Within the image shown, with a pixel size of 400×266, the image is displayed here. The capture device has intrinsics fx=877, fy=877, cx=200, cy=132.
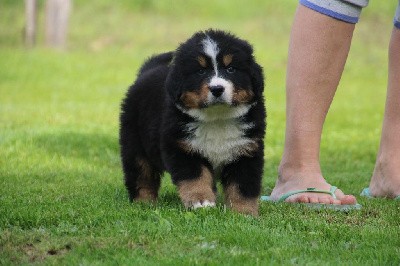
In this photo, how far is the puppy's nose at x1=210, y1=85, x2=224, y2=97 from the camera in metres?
4.26

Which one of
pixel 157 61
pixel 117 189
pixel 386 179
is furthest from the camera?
pixel 386 179

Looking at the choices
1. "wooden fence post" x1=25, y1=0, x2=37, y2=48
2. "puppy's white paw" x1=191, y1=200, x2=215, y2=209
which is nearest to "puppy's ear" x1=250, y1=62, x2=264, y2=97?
"puppy's white paw" x1=191, y1=200, x2=215, y2=209

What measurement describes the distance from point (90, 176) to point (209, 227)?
8.25ft

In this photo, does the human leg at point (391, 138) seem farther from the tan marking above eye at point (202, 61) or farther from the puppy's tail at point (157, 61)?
the tan marking above eye at point (202, 61)

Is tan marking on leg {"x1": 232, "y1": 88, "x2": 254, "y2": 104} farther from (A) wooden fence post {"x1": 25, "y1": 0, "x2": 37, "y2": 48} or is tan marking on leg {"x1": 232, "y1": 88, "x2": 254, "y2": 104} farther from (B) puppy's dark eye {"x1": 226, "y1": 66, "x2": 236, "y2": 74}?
(A) wooden fence post {"x1": 25, "y1": 0, "x2": 37, "y2": 48}

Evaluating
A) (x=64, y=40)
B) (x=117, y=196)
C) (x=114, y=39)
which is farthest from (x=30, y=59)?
(x=117, y=196)

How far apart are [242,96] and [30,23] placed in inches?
687

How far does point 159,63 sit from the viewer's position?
5.46m

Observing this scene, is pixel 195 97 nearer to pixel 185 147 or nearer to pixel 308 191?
pixel 185 147

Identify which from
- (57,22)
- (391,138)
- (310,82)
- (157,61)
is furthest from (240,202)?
Answer: (57,22)

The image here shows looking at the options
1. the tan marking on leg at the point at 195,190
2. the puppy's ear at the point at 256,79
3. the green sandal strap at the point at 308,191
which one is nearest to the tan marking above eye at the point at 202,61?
the puppy's ear at the point at 256,79

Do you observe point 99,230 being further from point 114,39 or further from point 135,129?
point 114,39

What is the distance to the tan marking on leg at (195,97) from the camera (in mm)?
4332

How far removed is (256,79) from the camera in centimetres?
450
